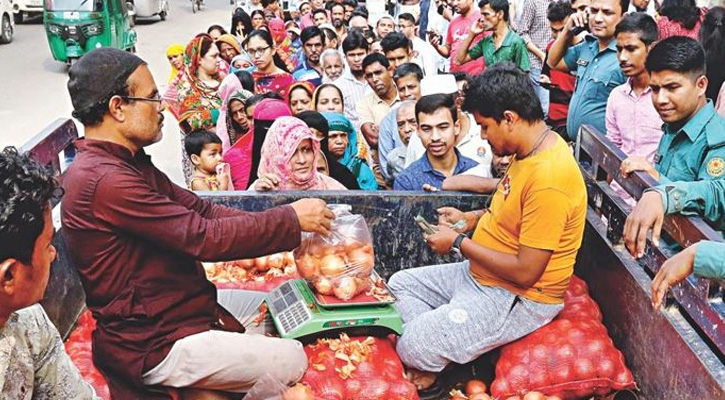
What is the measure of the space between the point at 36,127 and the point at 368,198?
8.00 meters

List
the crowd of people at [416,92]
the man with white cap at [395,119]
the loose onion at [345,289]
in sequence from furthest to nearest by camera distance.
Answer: the man with white cap at [395,119] < the crowd of people at [416,92] < the loose onion at [345,289]

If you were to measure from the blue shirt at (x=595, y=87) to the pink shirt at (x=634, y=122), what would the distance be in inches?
19.5

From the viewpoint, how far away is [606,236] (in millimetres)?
3254

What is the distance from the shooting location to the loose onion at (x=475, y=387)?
10.1ft

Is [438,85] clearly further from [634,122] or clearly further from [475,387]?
[475,387]

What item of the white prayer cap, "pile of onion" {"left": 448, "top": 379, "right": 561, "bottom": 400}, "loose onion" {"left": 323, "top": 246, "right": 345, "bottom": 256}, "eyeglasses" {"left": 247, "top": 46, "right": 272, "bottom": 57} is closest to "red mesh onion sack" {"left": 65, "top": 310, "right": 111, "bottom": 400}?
"loose onion" {"left": 323, "top": 246, "right": 345, "bottom": 256}

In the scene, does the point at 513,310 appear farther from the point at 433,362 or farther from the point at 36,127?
the point at 36,127

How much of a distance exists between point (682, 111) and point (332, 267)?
1.66 metres

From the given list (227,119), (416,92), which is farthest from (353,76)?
(227,119)

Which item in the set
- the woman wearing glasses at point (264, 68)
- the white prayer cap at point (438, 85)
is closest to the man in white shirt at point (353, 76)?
the woman wearing glasses at point (264, 68)

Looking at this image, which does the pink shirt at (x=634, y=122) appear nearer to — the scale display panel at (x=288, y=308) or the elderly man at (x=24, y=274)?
the scale display panel at (x=288, y=308)

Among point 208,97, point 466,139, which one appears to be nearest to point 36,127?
point 208,97

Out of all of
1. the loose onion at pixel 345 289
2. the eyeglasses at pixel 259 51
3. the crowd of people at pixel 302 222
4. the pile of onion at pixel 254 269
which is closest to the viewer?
the crowd of people at pixel 302 222

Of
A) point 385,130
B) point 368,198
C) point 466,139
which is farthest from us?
point 385,130
